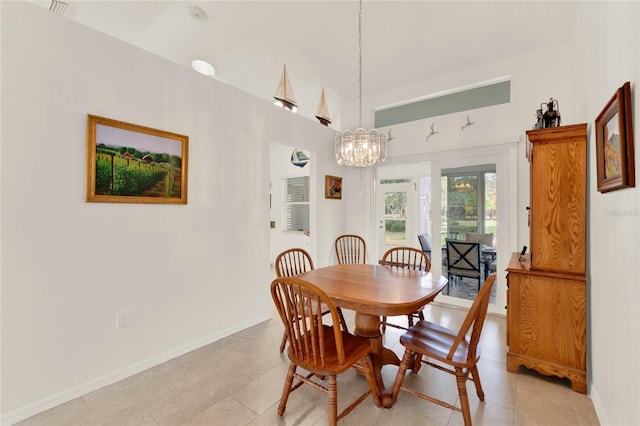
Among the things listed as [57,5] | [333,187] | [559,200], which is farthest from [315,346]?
[57,5]

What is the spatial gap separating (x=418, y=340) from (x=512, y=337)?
3.21ft

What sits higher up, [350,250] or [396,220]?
[396,220]

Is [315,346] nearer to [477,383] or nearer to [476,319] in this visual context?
[476,319]

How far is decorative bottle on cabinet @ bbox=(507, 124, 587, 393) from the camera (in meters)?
2.05

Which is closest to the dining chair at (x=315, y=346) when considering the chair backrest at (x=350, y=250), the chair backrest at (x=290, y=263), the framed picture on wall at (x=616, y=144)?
the chair backrest at (x=290, y=263)

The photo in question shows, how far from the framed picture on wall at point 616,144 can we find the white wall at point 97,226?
112 inches

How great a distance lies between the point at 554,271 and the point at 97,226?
133 inches

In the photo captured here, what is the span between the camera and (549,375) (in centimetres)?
215

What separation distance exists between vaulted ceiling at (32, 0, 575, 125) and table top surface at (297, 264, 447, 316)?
9.24ft

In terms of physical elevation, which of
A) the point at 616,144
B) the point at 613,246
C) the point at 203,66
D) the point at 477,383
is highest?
the point at 203,66

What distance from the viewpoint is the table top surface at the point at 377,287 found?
1703 mm

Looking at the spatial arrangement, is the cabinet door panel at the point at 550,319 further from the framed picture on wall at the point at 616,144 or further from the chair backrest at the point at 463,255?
the chair backrest at the point at 463,255

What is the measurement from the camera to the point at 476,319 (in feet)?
5.34

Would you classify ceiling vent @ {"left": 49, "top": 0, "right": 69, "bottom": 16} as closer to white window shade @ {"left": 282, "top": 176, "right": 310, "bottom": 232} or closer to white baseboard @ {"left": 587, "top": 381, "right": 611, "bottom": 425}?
white window shade @ {"left": 282, "top": 176, "right": 310, "bottom": 232}
